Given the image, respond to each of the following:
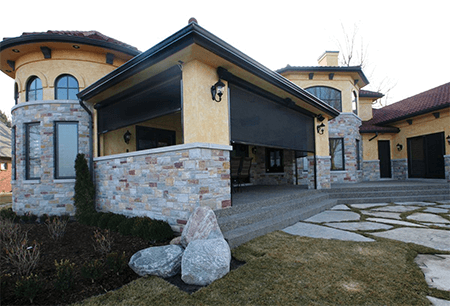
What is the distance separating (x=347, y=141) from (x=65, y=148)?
11614mm

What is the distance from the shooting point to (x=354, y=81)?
12398 millimetres

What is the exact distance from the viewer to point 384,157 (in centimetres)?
1326

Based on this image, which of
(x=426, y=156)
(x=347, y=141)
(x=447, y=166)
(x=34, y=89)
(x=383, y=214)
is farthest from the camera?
(x=347, y=141)

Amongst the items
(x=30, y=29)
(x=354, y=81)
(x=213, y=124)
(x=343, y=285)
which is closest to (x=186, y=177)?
(x=213, y=124)

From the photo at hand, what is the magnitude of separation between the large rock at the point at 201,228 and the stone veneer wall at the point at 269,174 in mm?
7277

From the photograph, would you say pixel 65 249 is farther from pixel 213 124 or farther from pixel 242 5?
pixel 242 5

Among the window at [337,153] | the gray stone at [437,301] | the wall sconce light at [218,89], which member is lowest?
the gray stone at [437,301]

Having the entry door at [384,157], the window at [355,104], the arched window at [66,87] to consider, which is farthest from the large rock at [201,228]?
the entry door at [384,157]

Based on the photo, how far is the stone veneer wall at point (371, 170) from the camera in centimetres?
1286

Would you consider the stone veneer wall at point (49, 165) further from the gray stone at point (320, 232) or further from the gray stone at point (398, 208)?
the gray stone at point (398, 208)

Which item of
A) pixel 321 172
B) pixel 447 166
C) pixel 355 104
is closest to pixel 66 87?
pixel 321 172

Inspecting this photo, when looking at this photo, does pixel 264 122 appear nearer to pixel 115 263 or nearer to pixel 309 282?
pixel 309 282

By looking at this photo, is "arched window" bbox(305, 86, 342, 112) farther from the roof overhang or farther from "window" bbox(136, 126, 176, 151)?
"window" bbox(136, 126, 176, 151)

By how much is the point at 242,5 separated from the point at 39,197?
8.10 metres
